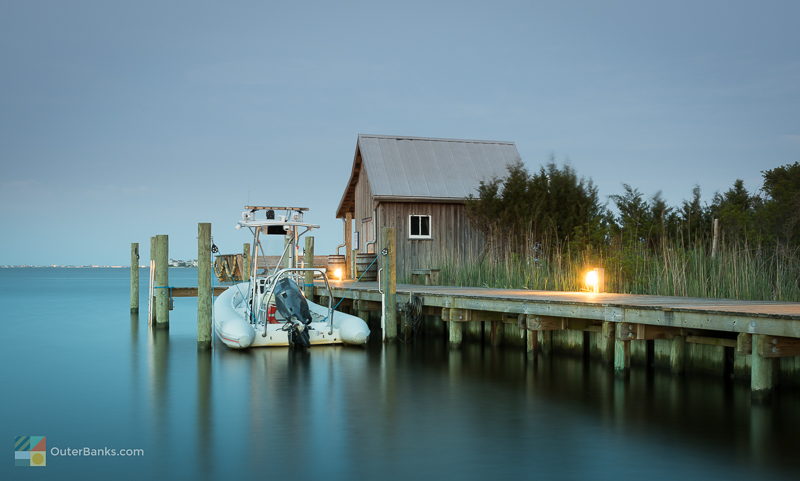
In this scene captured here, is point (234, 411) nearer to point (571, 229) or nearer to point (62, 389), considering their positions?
point (62, 389)

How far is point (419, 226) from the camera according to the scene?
84.3 ft

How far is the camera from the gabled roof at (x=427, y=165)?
1011 inches

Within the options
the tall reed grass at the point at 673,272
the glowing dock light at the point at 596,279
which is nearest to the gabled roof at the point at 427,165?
the tall reed grass at the point at 673,272

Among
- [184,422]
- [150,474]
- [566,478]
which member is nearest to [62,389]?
[184,422]

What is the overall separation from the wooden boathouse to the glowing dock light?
9.73 meters

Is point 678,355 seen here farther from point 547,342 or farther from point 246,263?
point 246,263

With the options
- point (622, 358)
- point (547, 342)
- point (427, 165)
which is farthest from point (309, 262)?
point (622, 358)

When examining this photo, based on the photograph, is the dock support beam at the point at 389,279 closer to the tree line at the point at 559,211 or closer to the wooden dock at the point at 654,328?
the wooden dock at the point at 654,328

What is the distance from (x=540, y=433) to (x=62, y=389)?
8.05m

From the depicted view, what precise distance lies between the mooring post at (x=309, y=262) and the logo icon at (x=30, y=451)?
10725 millimetres

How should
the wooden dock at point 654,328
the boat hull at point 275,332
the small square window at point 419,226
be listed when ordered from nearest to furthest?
the wooden dock at point 654,328 → the boat hull at point 275,332 → the small square window at point 419,226

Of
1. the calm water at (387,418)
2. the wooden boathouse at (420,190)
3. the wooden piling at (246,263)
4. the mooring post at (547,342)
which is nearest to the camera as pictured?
the calm water at (387,418)

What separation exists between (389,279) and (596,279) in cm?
387

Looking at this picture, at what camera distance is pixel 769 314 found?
9.14m
